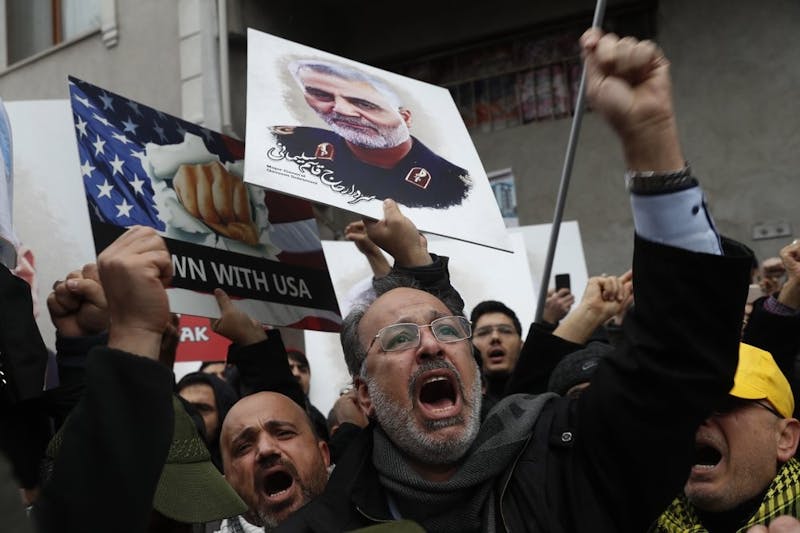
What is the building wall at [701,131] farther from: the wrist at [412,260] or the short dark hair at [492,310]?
the wrist at [412,260]

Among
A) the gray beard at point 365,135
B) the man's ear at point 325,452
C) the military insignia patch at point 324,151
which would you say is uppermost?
the gray beard at point 365,135

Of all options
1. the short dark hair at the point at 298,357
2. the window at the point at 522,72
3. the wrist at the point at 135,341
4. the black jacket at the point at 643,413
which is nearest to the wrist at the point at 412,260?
the black jacket at the point at 643,413

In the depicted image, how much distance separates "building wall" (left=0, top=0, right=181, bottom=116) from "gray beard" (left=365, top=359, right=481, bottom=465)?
26.8 ft

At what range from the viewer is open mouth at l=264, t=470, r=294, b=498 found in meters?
3.10

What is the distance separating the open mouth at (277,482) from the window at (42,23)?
31.2 feet

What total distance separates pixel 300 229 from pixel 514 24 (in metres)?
6.85

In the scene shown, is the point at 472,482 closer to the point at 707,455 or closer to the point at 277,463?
the point at 707,455

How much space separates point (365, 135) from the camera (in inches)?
120

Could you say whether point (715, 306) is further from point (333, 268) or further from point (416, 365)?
point (333, 268)

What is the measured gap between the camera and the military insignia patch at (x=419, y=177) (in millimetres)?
3029

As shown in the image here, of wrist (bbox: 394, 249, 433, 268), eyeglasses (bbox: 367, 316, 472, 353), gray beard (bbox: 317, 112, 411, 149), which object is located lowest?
eyeglasses (bbox: 367, 316, 472, 353)

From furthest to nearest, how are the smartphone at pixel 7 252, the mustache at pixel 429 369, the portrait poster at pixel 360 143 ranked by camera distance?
the portrait poster at pixel 360 143
the mustache at pixel 429 369
the smartphone at pixel 7 252

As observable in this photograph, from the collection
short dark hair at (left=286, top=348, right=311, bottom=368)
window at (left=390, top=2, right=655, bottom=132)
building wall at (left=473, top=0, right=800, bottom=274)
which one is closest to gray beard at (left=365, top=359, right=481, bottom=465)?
short dark hair at (left=286, top=348, right=311, bottom=368)

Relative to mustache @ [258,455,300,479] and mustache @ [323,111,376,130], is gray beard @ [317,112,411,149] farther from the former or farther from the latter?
mustache @ [258,455,300,479]
